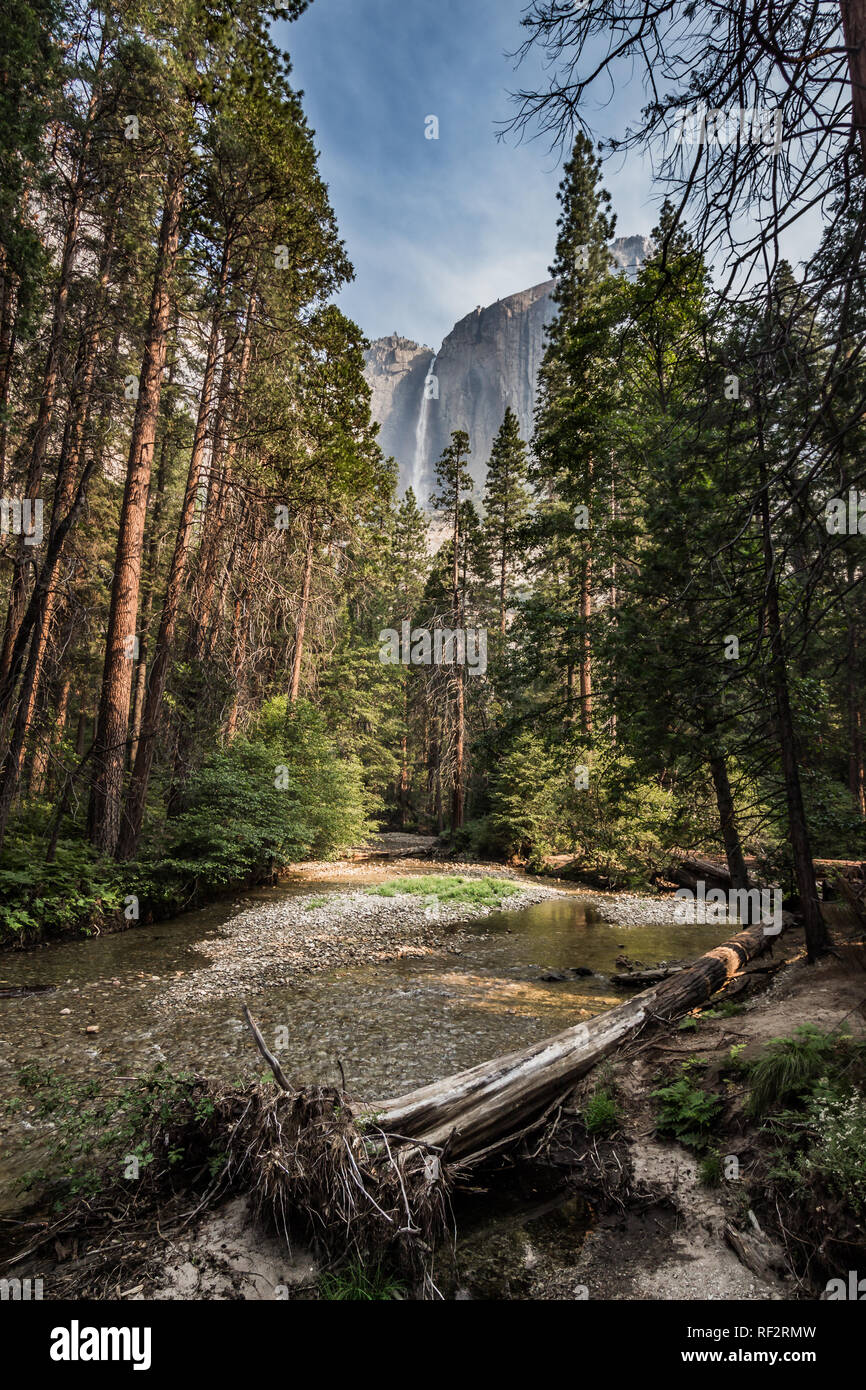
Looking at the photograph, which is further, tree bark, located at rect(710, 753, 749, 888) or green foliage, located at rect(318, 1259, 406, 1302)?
tree bark, located at rect(710, 753, 749, 888)

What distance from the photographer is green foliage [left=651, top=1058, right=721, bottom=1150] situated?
12.0 ft

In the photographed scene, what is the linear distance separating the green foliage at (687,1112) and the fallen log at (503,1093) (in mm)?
714

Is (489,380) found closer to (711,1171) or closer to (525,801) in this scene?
(525,801)

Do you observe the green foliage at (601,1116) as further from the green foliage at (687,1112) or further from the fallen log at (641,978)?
the fallen log at (641,978)

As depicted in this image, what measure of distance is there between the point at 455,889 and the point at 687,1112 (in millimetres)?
11889

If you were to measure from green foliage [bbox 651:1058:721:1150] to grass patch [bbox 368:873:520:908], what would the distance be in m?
10.2

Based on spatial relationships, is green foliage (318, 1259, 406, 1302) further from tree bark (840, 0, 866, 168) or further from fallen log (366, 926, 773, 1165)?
tree bark (840, 0, 866, 168)

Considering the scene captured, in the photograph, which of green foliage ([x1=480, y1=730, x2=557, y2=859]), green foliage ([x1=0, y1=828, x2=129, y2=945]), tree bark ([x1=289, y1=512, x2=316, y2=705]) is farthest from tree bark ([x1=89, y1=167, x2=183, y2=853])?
green foliage ([x1=480, y1=730, x2=557, y2=859])

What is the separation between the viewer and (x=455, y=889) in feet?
50.3

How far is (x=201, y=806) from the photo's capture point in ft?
41.5

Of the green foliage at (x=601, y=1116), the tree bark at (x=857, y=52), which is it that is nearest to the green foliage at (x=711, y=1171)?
the green foliage at (x=601, y=1116)

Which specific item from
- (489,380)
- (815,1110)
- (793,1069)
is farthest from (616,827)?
(489,380)

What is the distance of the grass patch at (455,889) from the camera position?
14.5 metres
